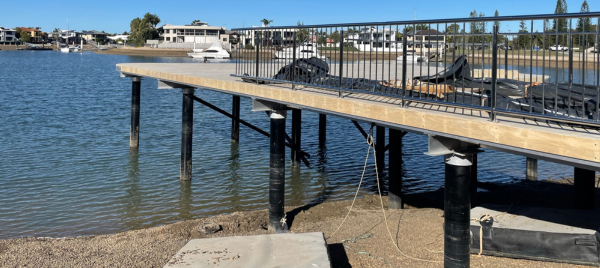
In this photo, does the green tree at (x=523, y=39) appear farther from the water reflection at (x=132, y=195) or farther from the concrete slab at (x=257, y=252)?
the water reflection at (x=132, y=195)

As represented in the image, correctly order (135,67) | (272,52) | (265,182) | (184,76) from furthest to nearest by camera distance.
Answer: (135,67) → (265,182) → (184,76) → (272,52)

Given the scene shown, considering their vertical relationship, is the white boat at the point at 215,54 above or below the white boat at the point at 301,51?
above

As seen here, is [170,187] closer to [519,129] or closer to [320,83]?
[320,83]

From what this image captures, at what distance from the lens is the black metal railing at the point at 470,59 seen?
6.02m

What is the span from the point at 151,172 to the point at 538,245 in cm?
1144

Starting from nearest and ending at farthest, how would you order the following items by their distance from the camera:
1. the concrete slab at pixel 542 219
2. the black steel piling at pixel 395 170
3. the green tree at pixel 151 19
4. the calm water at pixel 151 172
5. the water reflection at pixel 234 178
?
the concrete slab at pixel 542 219
the black steel piling at pixel 395 170
the calm water at pixel 151 172
the water reflection at pixel 234 178
the green tree at pixel 151 19

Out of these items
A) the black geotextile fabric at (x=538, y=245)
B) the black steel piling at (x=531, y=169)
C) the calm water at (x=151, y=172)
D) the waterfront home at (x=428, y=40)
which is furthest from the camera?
the black steel piling at (x=531, y=169)

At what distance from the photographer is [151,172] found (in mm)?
16781

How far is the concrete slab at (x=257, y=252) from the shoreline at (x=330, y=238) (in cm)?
94

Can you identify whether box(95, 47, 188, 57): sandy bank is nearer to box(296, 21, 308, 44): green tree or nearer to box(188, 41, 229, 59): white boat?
box(188, 41, 229, 59): white boat

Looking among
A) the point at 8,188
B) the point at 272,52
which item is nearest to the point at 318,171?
the point at 272,52

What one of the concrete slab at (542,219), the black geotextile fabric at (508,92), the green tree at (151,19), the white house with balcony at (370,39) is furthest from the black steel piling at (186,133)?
the green tree at (151,19)

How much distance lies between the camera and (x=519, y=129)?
581cm

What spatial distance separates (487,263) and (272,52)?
5.31 metres
